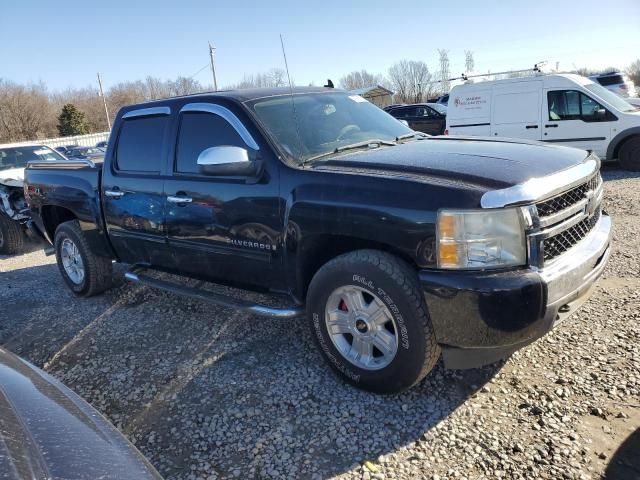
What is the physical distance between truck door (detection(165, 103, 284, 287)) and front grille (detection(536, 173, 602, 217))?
1.55 meters

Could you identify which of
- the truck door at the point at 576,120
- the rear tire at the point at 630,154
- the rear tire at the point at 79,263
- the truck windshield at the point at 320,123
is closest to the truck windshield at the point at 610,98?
the truck door at the point at 576,120

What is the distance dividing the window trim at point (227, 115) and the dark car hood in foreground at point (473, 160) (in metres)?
0.56

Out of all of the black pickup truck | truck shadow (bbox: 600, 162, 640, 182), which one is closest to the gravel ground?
the black pickup truck

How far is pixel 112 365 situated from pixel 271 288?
138 cm

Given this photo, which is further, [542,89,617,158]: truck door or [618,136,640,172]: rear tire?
[542,89,617,158]: truck door

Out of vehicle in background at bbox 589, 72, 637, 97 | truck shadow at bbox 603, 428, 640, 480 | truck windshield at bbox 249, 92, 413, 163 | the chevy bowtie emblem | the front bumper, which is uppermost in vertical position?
vehicle in background at bbox 589, 72, 637, 97

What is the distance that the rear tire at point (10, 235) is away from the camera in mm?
8062

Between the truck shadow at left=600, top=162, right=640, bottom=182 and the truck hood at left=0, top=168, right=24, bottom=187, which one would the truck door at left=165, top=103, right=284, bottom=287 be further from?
the truck shadow at left=600, top=162, right=640, bottom=182

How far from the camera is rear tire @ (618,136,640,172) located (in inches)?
401

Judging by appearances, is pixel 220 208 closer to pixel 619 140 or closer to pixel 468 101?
pixel 619 140

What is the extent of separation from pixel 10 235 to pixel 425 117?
47.3 ft

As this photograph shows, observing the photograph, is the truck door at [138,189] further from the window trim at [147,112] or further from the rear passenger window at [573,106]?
the rear passenger window at [573,106]

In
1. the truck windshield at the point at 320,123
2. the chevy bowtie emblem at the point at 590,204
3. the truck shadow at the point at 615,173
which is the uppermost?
the truck windshield at the point at 320,123

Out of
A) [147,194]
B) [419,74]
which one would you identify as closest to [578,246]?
[147,194]
